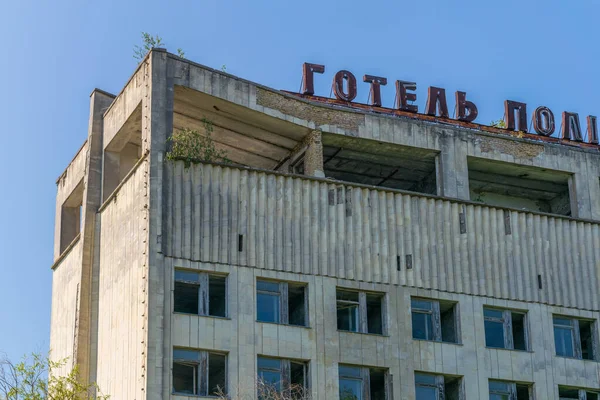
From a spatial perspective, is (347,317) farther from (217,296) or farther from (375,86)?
(375,86)

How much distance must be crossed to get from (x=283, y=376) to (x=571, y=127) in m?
17.3

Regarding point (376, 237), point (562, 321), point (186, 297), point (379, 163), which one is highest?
point (379, 163)

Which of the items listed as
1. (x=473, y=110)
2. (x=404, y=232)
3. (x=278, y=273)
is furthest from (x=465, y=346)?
(x=473, y=110)

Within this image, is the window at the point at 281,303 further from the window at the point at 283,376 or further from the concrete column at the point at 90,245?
the concrete column at the point at 90,245

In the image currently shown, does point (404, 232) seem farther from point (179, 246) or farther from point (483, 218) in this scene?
point (179, 246)

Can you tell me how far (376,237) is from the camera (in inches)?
1681

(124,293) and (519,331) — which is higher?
(124,293)

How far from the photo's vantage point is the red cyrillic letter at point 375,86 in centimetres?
4678

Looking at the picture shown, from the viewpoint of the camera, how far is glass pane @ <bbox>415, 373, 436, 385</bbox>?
4153 cm

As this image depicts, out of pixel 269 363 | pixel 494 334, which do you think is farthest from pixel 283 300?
pixel 494 334

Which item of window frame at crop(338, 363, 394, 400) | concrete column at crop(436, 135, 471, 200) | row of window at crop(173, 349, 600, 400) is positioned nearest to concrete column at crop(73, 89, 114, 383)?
row of window at crop(173, 349, 600, 400)

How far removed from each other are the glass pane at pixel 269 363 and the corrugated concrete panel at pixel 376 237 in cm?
297

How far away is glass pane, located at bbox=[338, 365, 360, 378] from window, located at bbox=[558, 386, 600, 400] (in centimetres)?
769

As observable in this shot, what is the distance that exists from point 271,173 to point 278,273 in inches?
133
